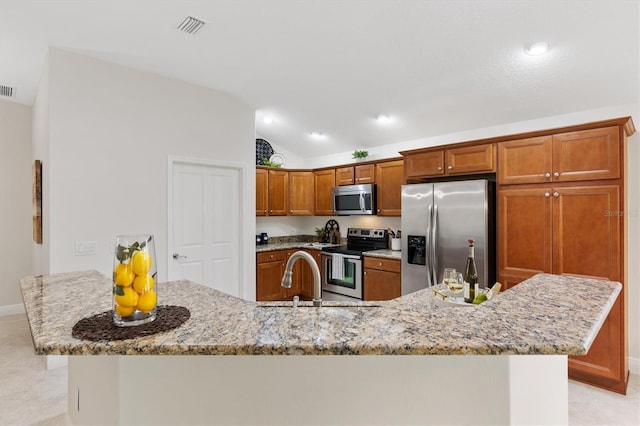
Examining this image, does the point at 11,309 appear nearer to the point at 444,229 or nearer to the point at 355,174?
the point at 355,174

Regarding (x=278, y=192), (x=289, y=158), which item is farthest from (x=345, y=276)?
(x=289, y=158)

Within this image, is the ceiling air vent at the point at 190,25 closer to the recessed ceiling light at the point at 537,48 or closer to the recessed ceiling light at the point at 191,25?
the recessed ceiling light at the point at 191,25

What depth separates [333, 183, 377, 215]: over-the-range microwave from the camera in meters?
4.67

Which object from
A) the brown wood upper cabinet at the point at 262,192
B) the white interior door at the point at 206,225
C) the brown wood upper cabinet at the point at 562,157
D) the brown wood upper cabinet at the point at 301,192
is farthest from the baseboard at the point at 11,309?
the brown wood upper cabinet at the point at 562,157

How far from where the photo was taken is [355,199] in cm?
482

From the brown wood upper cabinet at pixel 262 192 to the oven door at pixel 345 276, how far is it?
117 cm

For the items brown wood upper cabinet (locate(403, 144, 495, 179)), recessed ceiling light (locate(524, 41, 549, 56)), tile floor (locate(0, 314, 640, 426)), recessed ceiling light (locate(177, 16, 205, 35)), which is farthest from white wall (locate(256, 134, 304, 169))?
tile floor (locate(0, 314, 640, 426))

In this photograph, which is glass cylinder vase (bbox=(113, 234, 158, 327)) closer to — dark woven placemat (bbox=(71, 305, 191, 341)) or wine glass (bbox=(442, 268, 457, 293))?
dark woven placemat (bbox=(71, 305, 191, 341))

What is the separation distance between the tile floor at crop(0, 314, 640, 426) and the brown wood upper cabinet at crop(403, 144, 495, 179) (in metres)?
2.00

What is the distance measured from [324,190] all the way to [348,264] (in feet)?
4.44

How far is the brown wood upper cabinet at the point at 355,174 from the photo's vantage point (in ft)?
15.6

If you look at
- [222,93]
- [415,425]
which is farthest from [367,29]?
[415,425]

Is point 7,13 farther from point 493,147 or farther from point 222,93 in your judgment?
point 493,147

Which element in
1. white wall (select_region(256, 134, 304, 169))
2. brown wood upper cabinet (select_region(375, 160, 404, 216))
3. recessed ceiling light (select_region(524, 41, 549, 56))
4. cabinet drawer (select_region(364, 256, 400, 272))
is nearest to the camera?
recessed ceiling light (select_region(524, 41, 549, 56))
